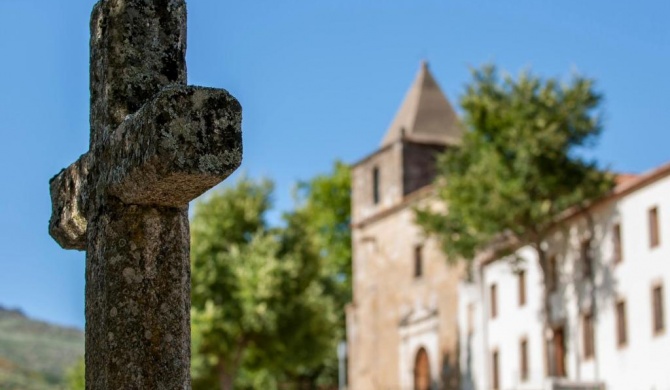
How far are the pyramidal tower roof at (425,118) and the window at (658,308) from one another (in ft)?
73.6

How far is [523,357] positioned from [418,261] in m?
12.1

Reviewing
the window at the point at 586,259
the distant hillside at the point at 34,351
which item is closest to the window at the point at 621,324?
the window at the point at 586,259

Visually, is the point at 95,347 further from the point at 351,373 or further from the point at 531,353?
the point at 351,373

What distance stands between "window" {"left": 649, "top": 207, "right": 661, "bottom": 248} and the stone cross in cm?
3468

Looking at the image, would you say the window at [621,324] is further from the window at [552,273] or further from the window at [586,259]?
the window at [552,273]

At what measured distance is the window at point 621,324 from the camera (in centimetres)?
3953

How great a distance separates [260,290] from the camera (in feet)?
151

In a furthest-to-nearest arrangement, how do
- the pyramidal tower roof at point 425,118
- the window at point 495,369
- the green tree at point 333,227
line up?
the green tree at point 333,227, the pyramidal tower roof at point 425,118, the window at point 495,369

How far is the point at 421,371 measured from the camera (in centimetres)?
5541

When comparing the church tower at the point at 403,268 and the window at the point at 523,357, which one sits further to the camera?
the church tower at the point at 403,268

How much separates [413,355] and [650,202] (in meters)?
18.8

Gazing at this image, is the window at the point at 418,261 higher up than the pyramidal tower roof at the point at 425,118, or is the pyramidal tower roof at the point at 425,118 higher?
the pyramidal tower roof at the point at 425,118

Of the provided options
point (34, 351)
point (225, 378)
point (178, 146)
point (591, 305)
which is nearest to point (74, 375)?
point (34, 351)

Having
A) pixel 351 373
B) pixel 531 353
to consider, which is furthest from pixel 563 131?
pixel 351 373
